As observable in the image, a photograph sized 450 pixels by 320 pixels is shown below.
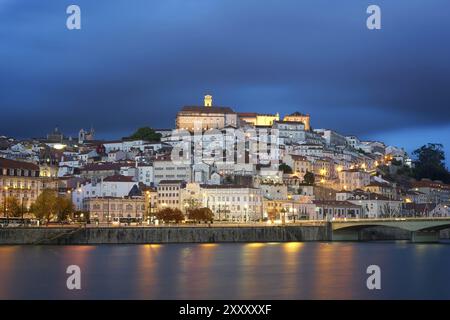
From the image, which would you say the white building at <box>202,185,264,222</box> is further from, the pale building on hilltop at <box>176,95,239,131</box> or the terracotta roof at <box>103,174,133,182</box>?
the pale building on hilltop at <box>176,95,239,131</box>

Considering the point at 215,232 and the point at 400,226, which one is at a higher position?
the point at 400,226

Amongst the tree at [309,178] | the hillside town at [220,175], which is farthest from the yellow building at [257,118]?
the tree at [309,178]

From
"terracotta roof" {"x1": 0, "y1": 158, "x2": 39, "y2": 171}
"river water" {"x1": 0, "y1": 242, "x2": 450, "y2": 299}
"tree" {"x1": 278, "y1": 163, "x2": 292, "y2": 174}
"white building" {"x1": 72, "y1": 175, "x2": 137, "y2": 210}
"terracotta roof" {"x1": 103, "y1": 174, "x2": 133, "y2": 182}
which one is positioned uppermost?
"tree" {"x1": 278, "y1": 163, "x2": 292, "y2": 174}

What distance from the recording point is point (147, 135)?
133 meters

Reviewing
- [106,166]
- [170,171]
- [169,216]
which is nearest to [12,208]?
[169,216]

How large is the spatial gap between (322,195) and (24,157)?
38532 mm

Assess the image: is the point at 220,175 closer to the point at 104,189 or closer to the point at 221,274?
A: the point at 104,189

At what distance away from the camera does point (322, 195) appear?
11156 cm

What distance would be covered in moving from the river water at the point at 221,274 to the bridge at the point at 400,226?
527 inches

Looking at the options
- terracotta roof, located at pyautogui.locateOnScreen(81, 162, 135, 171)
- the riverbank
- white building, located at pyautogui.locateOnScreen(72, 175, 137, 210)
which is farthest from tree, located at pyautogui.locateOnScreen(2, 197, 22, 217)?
terracotta roof, located at pyautogui.locateOnScreen(81, 162, 135, 171)

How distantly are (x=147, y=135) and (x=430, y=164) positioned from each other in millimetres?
48281

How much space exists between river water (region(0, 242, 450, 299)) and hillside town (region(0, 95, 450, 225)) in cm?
2785

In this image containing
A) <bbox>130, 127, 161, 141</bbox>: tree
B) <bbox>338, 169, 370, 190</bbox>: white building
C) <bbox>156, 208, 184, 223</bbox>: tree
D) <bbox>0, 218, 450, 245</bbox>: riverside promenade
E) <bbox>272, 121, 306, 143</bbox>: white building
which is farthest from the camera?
<bbox>272, 121, 306, 143</bbox>: white building

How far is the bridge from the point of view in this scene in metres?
71.2
